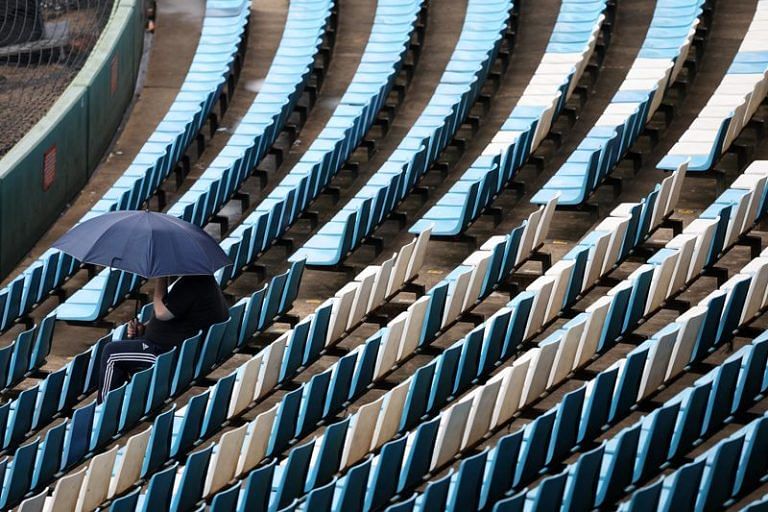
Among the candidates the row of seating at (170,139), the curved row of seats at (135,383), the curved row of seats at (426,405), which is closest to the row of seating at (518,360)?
the curved row of seats at (426,405)

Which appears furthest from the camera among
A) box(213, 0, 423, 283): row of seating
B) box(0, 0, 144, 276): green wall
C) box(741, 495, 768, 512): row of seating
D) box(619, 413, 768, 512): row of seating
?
box(0, 0, 144, 276): green wall

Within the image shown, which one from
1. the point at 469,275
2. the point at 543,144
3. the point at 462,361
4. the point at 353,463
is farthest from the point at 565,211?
the point at 353,463

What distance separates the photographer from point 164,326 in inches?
191

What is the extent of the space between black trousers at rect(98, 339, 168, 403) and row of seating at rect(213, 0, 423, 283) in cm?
98

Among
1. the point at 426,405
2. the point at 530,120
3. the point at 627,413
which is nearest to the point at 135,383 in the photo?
the point at 426,405

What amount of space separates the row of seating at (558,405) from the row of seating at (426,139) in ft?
4.24

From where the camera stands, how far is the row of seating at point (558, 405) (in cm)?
382

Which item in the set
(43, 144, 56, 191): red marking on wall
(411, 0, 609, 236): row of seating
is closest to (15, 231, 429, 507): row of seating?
(411, 0, 609, 236): row of seating

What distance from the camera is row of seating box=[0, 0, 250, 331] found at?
5.69 metres

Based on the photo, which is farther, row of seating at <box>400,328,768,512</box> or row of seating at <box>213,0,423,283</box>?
row of seating at <box>213,0,423,283</box>

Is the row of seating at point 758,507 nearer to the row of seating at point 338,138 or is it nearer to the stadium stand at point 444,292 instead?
the stadium stand at point 444,292

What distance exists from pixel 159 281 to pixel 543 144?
282 cm

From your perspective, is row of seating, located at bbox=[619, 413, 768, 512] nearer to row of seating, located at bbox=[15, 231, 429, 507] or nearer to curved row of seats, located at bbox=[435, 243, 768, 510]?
curved row of seats, located at bbox=[435, 243, 768, 510]

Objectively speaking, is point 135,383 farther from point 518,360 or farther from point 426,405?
point 518,360
